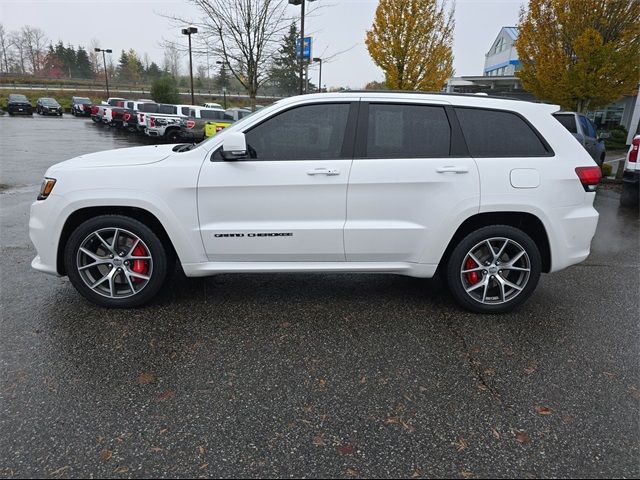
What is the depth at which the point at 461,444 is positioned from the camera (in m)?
2.29

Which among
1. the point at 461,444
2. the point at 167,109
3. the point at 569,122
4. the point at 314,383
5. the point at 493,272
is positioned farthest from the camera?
the point at 167,109

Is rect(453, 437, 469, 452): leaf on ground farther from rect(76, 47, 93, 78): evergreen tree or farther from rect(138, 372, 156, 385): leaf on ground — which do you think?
rect(76, 47, 93, 78): evergreen tree

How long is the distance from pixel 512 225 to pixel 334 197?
1.65 meters

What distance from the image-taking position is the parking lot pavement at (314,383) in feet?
7.14

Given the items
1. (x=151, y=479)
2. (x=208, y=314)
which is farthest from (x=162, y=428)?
(x=208, y=314)

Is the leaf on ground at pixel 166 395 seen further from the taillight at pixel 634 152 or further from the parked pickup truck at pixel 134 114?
the parked pickup truck at pixel 134 114

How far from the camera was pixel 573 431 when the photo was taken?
2.40 m

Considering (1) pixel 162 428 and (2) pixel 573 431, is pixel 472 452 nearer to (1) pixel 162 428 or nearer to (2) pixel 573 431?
(2) pixel 573 431

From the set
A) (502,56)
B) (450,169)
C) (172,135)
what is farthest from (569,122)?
(502,56)

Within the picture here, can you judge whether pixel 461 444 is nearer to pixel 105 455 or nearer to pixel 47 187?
pixel 105 455

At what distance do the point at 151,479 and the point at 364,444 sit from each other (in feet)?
3.43

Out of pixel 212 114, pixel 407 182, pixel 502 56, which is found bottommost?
pixel 407 182

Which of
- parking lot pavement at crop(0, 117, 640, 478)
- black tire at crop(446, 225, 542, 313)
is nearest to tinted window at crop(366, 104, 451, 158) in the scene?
black tire at crop(446, 225, 542, 313)

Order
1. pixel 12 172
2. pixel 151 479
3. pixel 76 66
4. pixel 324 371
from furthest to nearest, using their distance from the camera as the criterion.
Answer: pixel 76 66 → pixel 12 172 → pixel 324 371 → pixel 151 479
